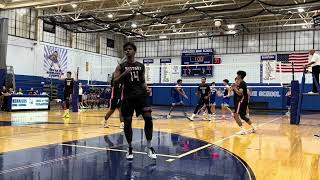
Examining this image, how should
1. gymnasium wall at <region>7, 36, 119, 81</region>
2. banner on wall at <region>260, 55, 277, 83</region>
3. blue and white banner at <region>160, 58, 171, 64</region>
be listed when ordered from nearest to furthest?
gymnasium wall at <region>7, 36, 119, 81</region>
banner on wall at <region>260, 55, 277, 83</region>
blue and white banner at <region>160, 58, 171, 64</region>

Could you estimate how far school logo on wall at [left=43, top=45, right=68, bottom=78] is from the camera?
26.4 metres

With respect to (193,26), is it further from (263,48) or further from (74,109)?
(74,109)

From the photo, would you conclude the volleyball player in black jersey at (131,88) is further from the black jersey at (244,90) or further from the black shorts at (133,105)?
the black jersey at (244,90)

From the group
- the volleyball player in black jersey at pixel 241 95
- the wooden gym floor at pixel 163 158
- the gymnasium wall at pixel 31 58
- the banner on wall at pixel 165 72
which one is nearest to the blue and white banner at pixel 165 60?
the banner on wall at pixel 165 72

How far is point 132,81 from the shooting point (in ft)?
18.3

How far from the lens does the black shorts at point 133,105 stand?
5590 millimetres

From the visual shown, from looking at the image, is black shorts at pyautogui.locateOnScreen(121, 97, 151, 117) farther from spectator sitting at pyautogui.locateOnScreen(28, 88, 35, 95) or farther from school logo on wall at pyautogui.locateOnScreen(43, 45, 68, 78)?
school logo on wall at pyautogui.locateOnScreen(43, 45, 68, 78)

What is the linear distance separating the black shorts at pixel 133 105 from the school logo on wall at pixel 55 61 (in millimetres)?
Result: 22227

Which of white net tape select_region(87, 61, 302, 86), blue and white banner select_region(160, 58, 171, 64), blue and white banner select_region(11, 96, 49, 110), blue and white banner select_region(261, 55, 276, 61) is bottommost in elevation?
blue and white banner select_region(11, 96, 49, 110)

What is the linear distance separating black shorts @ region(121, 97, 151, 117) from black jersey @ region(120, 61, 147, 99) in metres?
0.08

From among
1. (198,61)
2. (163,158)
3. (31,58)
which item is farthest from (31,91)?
(163,158)

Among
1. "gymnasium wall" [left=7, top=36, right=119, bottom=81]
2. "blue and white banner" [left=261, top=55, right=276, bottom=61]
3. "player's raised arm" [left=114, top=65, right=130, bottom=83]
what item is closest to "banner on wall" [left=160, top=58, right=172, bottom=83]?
"gymnasium wall" [left=7, top=36, right=119, bottom=81]

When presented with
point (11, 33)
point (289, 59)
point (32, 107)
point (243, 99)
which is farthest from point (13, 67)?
point (289, 59)

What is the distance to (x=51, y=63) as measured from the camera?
2680 cm
